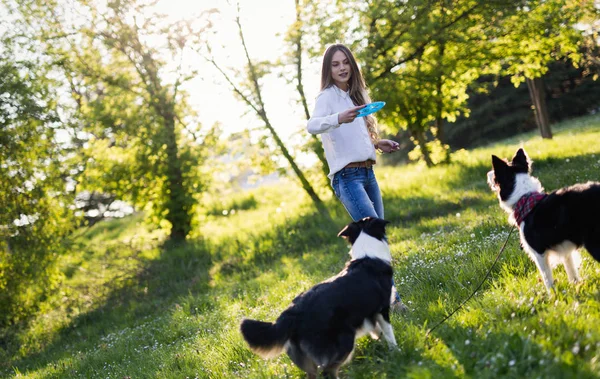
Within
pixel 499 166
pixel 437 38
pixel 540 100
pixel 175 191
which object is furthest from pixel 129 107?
pixel 540 100

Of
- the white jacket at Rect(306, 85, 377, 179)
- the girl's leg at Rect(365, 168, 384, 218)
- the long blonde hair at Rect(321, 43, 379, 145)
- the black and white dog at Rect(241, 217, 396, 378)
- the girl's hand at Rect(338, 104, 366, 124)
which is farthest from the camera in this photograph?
the girl's leg at Rect(365, 168, 384, 218)

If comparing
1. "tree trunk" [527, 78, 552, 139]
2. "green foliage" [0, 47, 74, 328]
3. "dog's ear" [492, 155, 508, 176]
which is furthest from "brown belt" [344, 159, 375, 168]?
"tree trunk" [527, 78, 552, 139]

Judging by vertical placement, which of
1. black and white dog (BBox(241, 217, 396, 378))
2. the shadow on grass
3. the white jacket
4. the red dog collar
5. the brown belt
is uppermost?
the white jacket

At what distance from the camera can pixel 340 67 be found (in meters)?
5.13

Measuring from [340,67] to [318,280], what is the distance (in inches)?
136

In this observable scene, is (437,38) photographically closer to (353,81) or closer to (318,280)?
(318,280)

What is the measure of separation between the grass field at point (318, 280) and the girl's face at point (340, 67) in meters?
2.34

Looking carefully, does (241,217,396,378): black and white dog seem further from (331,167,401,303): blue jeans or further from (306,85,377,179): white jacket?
(306,85,377,179): white jacket

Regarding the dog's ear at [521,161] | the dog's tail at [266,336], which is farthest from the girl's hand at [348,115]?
the dog's tail at [266,336]

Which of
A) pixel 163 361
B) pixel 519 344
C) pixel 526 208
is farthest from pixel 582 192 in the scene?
pixel 163 361

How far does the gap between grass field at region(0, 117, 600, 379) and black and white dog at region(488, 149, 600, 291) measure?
0.28m

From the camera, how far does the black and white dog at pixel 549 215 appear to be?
162 inches

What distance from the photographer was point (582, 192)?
4156 mm

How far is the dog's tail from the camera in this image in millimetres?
3816
